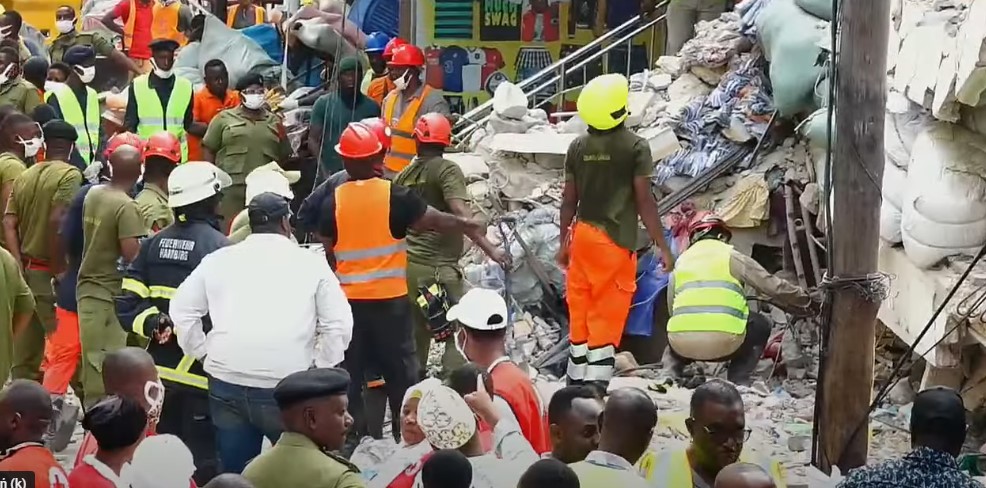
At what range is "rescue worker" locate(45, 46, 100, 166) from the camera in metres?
9.85

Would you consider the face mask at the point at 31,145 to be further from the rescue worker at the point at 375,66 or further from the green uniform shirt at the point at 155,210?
the rescue worker at the point at 375,66

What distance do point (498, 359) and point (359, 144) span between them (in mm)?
1583

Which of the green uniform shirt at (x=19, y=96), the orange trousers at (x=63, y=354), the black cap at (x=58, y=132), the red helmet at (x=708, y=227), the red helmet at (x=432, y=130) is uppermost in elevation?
the red helmet at (x=432, y=130)

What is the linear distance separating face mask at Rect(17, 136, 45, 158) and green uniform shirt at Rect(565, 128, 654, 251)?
285 cm

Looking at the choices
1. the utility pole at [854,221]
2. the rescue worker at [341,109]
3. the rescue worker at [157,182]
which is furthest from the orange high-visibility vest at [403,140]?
the utility pole at [854,221]

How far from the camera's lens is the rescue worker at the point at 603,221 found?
23.7 feet

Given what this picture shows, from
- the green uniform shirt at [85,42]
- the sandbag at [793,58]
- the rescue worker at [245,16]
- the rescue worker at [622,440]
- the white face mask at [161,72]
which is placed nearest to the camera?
the rescue worker at [622,440]

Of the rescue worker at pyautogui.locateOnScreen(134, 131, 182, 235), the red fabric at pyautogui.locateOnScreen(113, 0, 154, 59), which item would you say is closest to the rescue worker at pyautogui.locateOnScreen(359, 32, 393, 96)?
the red fabric at pyautogui.locateOnScreen(113, 0, 154, 59)

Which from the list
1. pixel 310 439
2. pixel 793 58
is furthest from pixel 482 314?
pixel 793 58

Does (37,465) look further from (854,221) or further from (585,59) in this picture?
(585,59)

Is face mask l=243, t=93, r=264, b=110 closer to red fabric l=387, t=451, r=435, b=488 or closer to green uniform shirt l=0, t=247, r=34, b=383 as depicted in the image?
green uniform shirt l=0, t=247, r=34, b=383

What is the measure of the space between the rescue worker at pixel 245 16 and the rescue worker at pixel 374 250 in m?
7.52

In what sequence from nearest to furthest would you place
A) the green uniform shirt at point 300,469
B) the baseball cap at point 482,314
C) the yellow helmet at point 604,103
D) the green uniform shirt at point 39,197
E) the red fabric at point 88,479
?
1. the green uniform shirt at point 300,469
2. the red fabric at point 88,479
3. the baseball cap at point 482,314
4. the yellow helmet at point 604,103
5. the green uniform shirt at point 39,197

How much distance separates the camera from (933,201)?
6.85 m
